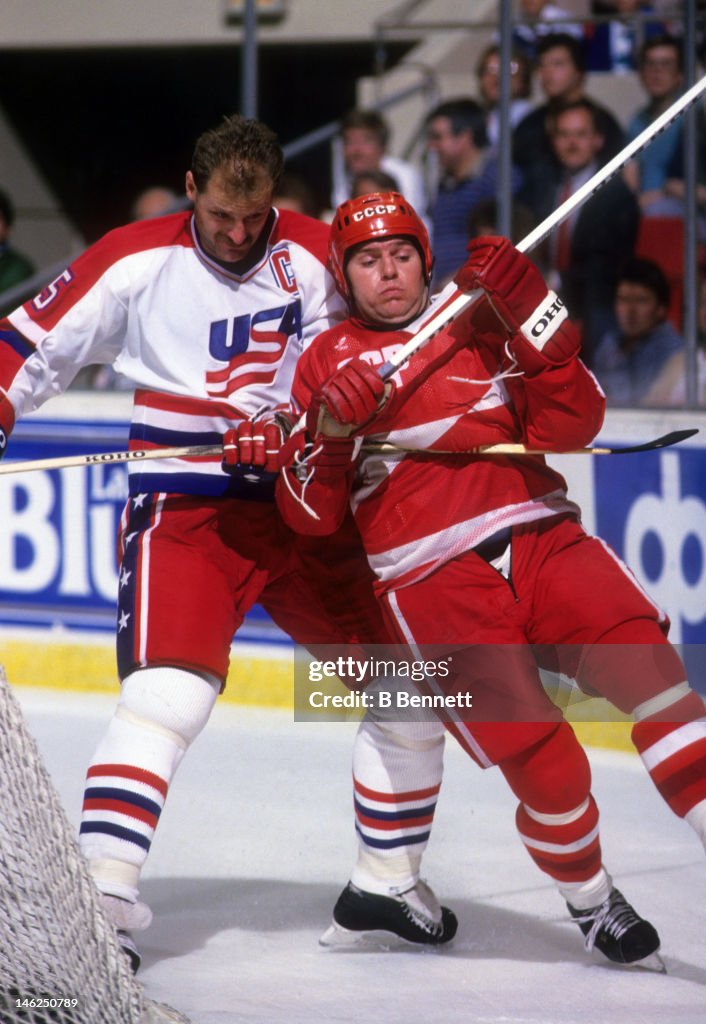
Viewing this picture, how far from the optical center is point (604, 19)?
4891mm

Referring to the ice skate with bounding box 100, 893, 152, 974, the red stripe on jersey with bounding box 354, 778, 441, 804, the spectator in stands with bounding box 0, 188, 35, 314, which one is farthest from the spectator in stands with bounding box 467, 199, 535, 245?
the ice skate with bounding box 100, 893, 152, 974

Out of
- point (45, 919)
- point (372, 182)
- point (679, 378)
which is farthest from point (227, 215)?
point (372, 182)

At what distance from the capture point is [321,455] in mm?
2289

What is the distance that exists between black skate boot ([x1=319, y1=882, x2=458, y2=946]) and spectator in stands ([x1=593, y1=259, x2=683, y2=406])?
1.89m

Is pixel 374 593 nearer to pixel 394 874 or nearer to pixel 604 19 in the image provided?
pixel 394 874

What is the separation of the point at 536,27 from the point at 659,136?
0.84 meters

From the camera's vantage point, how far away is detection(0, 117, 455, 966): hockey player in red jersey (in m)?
2.38

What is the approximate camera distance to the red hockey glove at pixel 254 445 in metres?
2.39

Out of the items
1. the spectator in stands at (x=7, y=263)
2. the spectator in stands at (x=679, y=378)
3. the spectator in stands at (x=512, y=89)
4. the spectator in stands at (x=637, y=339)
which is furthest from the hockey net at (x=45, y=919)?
the spectator in stands at (x=7, y=263)

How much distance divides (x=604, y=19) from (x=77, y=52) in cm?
414

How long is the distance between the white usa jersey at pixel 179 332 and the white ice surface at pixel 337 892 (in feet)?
2.49

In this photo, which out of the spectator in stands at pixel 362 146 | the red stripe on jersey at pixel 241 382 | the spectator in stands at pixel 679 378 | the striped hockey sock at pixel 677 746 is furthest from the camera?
the spectator in stands at pixel 362 146

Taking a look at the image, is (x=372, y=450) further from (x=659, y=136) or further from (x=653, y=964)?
(x=659, y=136)

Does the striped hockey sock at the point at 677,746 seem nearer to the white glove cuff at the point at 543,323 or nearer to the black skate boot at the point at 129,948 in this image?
the white glove cuff at the point at 543,323
